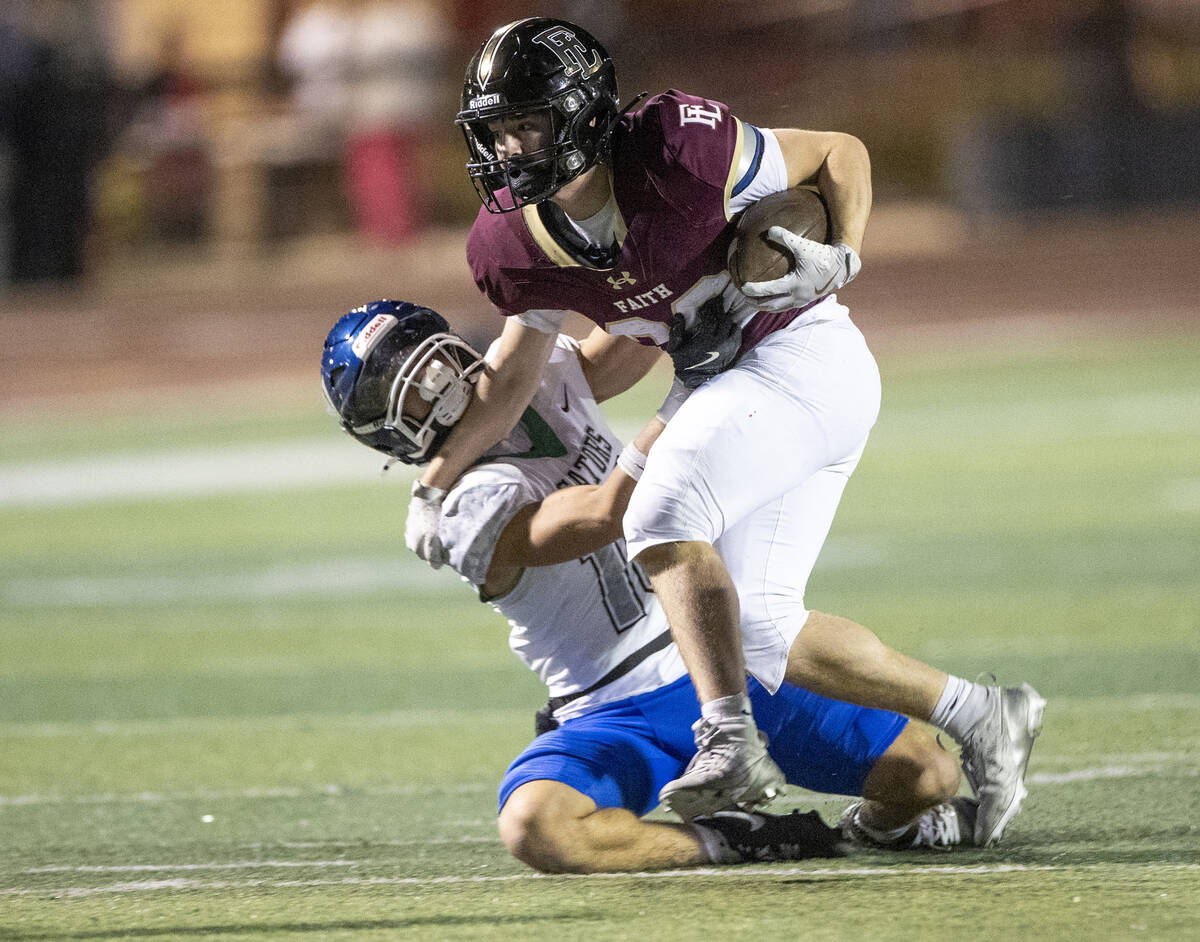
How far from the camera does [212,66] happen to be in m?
18.1

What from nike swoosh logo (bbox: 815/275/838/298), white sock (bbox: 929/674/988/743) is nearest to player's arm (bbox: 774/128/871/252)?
nike swoosh logo (bbox: 815/275/838/298)

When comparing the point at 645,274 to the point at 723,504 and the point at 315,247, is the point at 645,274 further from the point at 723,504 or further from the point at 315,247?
the point at 315,247

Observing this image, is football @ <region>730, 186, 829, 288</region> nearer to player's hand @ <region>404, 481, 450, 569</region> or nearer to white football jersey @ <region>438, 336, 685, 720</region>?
white football jersey @ <region>438, 336, 685, 720</region>

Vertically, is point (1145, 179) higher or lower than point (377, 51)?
lower

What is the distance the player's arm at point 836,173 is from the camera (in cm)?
353

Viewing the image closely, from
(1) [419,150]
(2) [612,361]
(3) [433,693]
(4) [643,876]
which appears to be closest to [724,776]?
(4) [643,876]

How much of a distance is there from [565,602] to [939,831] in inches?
34.8

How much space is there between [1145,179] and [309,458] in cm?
903

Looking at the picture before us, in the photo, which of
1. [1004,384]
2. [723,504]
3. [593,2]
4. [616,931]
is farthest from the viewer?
[593,2]

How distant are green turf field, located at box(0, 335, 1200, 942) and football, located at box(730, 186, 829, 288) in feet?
3.80

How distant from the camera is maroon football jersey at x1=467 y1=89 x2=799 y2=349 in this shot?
3.48 m

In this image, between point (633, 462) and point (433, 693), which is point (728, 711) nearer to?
point (633, 462)

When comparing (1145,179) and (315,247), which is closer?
(1145,179)

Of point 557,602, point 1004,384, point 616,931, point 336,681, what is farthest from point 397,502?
point 616,931
